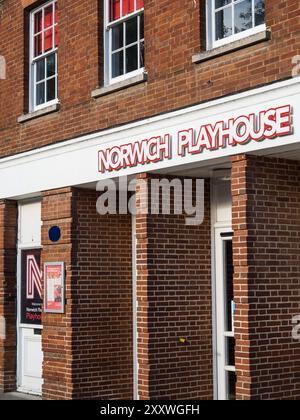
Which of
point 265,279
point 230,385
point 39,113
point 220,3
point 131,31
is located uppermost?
point 131,31

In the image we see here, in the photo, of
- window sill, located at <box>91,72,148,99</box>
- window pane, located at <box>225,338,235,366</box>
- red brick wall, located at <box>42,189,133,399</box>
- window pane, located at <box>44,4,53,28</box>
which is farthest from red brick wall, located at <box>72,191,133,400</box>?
window pane, located at <box>44,4,53,28</box>

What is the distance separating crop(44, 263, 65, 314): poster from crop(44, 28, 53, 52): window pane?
140 inches

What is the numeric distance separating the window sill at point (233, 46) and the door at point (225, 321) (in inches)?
94.1

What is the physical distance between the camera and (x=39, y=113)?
1230 cm

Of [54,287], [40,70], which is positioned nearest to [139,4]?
[40,70]

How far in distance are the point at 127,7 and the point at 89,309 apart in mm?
4418

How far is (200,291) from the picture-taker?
10391mm

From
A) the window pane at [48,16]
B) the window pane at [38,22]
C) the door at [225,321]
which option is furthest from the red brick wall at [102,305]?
the window pane at [38,22]

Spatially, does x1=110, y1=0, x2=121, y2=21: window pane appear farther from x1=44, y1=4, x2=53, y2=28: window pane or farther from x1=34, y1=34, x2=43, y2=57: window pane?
x1=34, y1=34, x2=43, y2=57: window pane

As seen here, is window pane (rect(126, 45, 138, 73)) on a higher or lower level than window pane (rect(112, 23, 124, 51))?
lower

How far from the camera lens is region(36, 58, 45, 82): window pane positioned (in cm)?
1274

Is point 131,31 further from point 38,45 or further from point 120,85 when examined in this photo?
point 38,45

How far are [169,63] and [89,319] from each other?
3.95 m

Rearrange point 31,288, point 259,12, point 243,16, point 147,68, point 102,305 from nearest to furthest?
point 259,12 < point 243,16 < point 147,68 < point 102,305 < point 31,288
